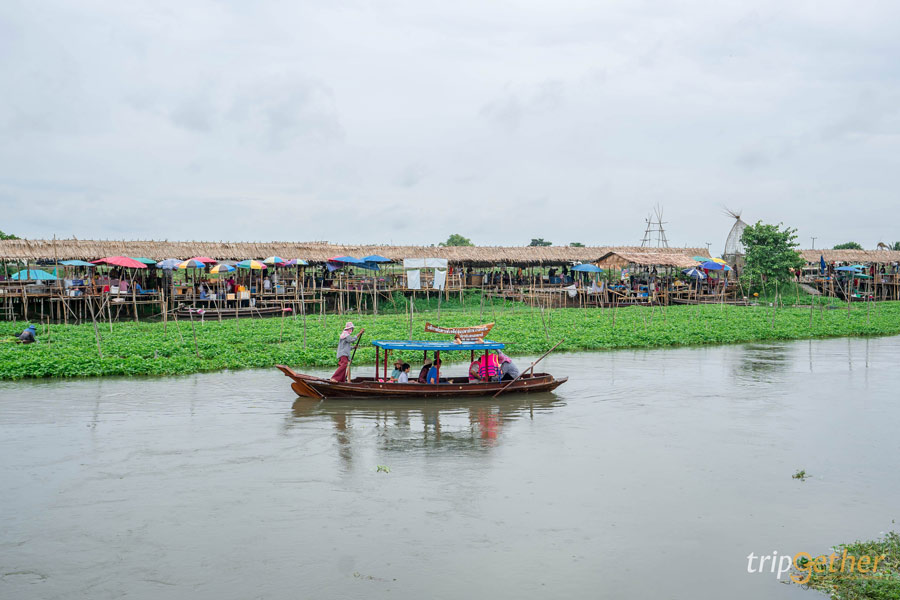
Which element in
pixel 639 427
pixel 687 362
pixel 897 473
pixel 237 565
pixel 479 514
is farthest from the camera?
Result: pixel 687 362

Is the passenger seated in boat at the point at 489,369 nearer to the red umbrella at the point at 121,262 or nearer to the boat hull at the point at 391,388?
the boat hull at the point at 391,388

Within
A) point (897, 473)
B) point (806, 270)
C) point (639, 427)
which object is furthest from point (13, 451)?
point (806, 270)

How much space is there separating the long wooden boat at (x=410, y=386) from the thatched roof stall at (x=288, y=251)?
53.4ft

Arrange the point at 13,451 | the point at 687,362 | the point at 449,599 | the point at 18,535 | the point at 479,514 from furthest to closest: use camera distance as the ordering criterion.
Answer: the point at 687,362 → the point at 13,451 → the point at 479,514 → the point at 18,535 → the point at 449,599

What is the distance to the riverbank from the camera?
53.5 feet

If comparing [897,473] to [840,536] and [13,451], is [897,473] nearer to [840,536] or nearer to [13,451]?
[840,536]

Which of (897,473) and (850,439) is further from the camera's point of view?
(850,439)

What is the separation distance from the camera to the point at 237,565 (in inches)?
276

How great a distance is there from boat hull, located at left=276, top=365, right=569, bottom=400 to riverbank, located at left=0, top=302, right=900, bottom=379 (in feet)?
13.1

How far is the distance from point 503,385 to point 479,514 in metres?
5.82

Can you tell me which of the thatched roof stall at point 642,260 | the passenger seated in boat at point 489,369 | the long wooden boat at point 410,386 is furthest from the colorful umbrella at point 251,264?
the thatched roof stall at point 642,260

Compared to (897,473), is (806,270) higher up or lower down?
higher up

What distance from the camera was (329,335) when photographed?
2069cm

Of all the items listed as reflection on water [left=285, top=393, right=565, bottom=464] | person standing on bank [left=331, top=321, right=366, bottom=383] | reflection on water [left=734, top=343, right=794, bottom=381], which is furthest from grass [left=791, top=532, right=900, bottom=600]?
reflection on water [left=734, top=343, right=794, bottom=381]
